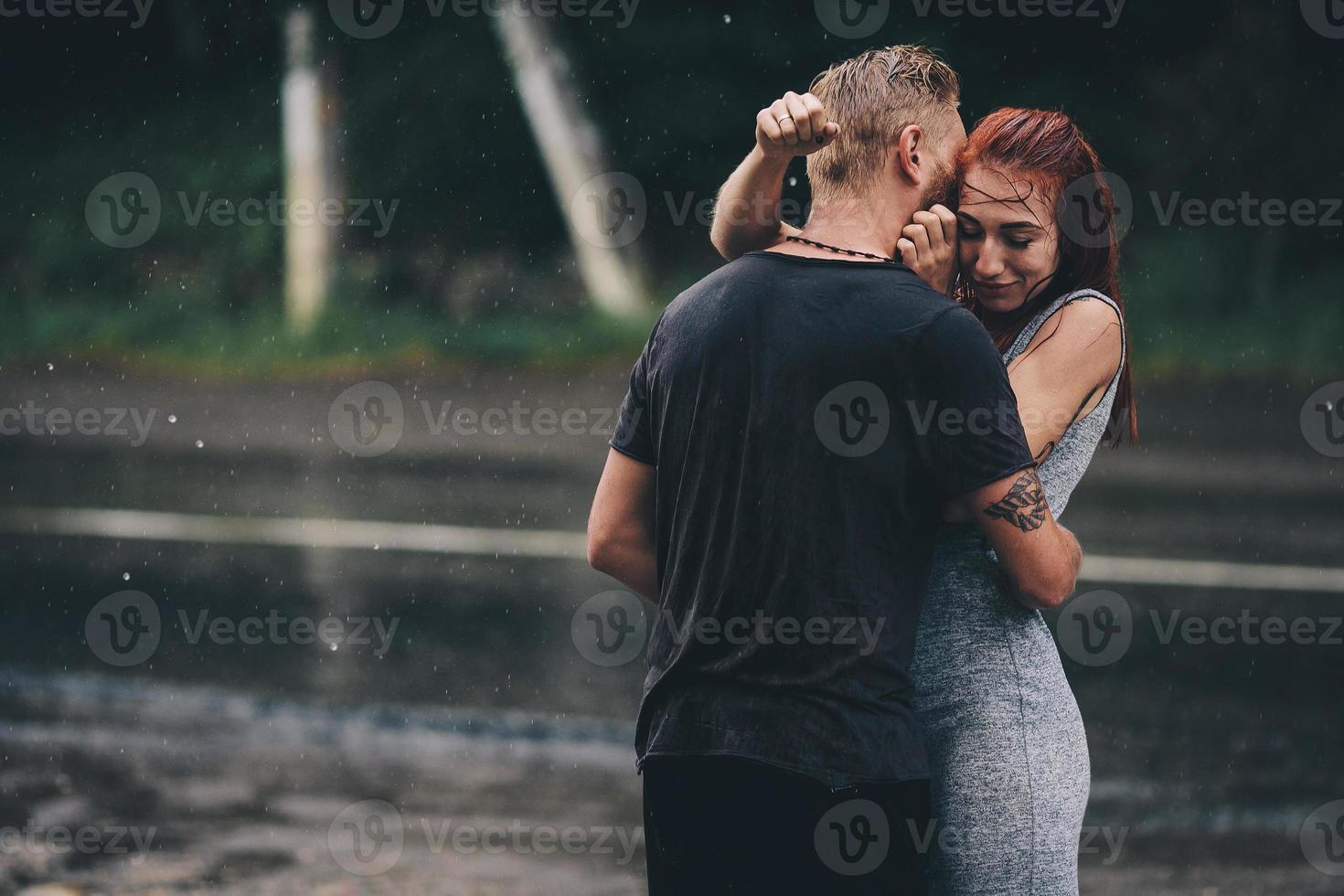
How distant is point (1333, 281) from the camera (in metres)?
15.0

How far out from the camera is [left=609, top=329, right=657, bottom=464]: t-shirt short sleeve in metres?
2.33

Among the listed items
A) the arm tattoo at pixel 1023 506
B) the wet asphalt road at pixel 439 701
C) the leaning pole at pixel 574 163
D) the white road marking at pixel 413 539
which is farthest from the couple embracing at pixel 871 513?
the leaning pole at pixel 574 163

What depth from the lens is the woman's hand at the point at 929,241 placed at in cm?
226

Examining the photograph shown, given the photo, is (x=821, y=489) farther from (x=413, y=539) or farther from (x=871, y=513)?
(x=413, y=539)

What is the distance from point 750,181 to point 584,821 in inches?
128

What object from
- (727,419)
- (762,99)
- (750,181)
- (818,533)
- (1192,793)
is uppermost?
(762,99)

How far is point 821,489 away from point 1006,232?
2.09ft

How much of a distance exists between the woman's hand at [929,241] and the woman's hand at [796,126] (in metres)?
0.20

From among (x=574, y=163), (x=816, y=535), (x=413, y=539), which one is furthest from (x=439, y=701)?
(x=574, y=163)

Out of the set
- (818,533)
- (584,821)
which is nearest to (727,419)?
(818,533)

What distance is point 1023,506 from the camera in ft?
6.81

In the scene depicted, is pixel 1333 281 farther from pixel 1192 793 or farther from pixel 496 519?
pixel 1192 793

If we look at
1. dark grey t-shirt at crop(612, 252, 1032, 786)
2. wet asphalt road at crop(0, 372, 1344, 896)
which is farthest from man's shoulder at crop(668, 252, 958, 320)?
wet asphalt road at crop(0, 372, 1344, 896)

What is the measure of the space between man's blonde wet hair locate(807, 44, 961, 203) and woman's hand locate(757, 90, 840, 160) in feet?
0.16
